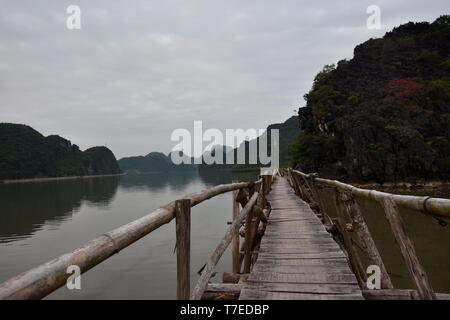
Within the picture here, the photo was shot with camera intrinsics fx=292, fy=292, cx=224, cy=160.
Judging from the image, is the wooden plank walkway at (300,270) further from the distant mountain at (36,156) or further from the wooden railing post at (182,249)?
the distant mountain at (36,156)

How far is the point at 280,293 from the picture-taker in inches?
121

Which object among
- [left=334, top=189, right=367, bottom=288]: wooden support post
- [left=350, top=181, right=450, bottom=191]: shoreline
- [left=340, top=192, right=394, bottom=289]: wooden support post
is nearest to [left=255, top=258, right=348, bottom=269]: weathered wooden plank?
[left=340, top=192, right=394, bottom=289]: wooden support post

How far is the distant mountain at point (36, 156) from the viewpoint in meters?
116

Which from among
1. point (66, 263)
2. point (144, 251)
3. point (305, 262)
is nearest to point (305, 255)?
point (305, 262)

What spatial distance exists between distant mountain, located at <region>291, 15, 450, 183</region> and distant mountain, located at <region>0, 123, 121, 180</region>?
110643 millimetres

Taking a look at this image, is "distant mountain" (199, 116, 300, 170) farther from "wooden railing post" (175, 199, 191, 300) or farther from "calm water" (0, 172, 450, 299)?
"wooden railing post" (175, 199, 191, 300)

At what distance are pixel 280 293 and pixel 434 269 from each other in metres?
8.79

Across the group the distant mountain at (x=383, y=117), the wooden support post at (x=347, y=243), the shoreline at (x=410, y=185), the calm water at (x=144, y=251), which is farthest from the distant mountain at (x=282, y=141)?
the wooden support post at (x=347, y=243)

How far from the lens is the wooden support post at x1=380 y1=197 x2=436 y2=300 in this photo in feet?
7.75

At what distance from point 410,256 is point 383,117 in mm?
48845

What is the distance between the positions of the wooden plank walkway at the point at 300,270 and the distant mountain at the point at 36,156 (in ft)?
415

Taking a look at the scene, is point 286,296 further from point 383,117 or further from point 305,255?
point 383,117

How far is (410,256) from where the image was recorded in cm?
238
